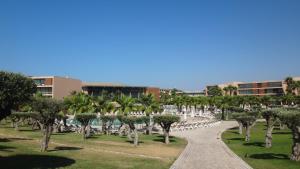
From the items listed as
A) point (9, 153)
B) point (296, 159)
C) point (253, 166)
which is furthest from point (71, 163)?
point (296, 159)

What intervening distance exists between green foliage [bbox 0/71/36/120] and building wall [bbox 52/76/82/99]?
9985 centimetres

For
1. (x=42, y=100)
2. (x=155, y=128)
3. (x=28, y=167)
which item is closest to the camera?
(x=28, y=167)

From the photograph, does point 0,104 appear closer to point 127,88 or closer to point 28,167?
point 28,167

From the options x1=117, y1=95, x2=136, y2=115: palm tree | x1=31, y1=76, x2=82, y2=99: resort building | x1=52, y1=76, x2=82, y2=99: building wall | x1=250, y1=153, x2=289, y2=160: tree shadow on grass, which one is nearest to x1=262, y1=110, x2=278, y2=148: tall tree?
x1=250, y1=153, x2=289, y2=160: tree shadow on grass

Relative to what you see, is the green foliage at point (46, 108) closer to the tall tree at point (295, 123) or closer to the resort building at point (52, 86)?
the tall tree at point (295, 123)

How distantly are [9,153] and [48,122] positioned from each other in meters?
5.11

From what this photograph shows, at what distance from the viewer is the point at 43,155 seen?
29.0 meters

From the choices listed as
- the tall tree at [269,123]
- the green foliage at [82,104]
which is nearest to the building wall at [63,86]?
the green foliage at [82,104]

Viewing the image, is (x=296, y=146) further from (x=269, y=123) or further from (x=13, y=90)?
(x=13, y=90)

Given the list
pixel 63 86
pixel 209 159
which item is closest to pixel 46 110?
pixel 209 159

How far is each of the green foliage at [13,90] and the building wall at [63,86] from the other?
99851 millimetres

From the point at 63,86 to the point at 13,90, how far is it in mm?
110761

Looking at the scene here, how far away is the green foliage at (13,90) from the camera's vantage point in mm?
20922

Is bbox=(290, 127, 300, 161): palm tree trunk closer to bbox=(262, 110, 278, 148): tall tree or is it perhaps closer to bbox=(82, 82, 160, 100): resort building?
bbox=(262, 110, 278, 148): tall tree
